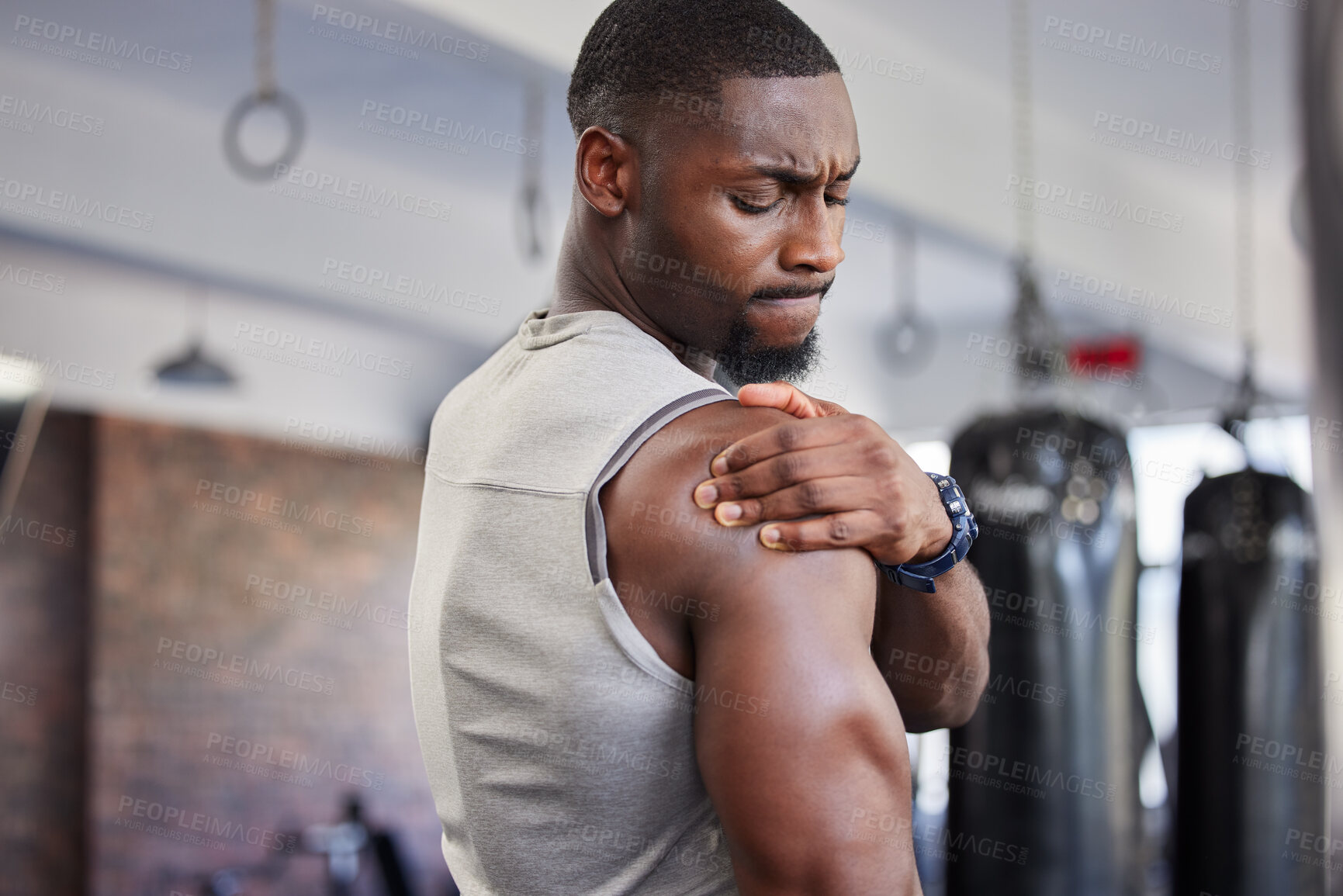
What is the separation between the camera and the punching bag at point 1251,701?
276 cm

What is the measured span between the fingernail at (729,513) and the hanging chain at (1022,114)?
2205mm

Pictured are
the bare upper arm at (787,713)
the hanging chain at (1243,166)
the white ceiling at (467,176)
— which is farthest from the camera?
the white ceiling at (467,176)

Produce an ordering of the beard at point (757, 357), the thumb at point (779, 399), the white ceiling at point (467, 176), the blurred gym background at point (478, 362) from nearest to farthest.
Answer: the thumb at point (779, 399)
the beard at point (757, 357)
the blurred gym background at point (478, 362)
the white ceiling at point (467, 176)

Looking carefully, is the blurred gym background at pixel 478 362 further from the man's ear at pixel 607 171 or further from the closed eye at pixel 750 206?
the man's ear at pixel 607 171

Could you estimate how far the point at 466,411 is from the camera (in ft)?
3.59

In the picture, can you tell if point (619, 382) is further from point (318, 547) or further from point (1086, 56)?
point (318, 547)

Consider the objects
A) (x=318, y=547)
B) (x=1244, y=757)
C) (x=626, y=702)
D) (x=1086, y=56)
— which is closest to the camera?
(x=626, y=702)

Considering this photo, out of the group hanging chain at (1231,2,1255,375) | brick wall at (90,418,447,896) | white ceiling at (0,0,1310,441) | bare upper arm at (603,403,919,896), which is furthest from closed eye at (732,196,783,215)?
brick wall at (90,418,447,896)

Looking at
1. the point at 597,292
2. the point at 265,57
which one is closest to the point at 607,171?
the point at 597,292

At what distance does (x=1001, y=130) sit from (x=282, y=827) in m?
5.28

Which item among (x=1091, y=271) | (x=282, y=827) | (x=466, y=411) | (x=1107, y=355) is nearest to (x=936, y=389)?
(x=1107, y=355)

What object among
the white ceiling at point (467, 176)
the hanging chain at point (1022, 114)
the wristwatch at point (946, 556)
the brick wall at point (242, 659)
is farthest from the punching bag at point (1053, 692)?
the brick wall at point (242, 659)

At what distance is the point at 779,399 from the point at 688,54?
11.9 inches

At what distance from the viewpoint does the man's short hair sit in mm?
955
